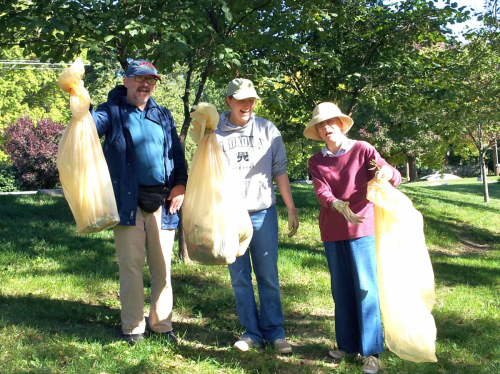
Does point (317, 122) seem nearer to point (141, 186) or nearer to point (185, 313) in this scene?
point (141, 186)

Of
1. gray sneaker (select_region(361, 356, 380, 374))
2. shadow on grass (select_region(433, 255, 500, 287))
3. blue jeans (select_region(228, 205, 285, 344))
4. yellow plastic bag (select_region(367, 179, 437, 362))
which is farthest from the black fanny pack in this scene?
shadow on grass (select_region(433, 255, 500, 287))

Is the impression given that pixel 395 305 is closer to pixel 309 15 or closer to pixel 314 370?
pixel 314 370

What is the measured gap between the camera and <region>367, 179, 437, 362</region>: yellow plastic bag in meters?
3.20

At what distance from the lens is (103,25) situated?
16.0 feet

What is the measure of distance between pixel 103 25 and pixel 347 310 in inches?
134

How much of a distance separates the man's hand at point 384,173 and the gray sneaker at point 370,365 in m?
1.21

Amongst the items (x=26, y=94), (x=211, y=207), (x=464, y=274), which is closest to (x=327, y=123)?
(x=211, y=207)

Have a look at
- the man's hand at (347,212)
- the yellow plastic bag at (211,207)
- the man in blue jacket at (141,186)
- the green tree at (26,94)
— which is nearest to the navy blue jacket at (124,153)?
the man in blue jacket at (141,186)

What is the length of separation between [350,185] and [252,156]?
0.72m

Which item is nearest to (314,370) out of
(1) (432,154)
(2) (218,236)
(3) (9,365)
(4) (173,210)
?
(2) (218,236)

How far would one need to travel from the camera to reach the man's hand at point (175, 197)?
12.3 ft

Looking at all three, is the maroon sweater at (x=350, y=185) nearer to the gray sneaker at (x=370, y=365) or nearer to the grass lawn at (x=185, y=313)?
the gray sneaker at (x=370, y=365)

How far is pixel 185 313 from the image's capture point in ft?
15.4

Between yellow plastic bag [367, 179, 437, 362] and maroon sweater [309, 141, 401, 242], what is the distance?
134 millimetres
